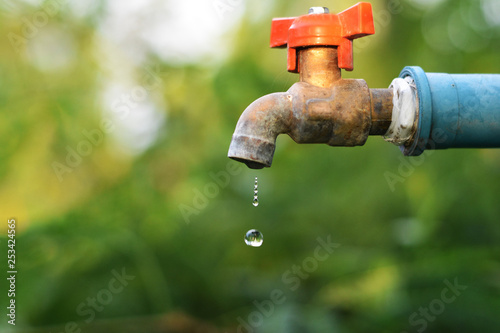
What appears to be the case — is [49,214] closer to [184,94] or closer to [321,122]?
[184,94]

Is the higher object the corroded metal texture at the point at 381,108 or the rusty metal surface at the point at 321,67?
the rusty metal surface at the point at 321,67

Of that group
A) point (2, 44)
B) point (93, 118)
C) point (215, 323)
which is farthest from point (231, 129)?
point (2, 44)

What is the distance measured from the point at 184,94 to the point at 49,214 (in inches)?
31.2

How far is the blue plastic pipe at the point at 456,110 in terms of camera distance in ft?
3.31

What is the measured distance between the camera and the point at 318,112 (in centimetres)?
105

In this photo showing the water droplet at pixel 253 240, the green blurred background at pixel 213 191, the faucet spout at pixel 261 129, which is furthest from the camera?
the green blurred background at pixel 213 191

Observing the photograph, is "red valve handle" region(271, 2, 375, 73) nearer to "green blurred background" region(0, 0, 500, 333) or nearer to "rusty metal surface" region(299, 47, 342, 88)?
"rusty metal surface" region(299, 47, 342, 88)

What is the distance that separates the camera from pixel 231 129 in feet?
7.57

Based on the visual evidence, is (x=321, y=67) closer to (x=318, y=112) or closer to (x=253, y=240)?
(x=318, y=112)

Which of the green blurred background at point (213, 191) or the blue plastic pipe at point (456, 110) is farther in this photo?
the green blurred background at point (213, 191)

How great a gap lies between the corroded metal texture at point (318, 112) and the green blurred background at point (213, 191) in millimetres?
942

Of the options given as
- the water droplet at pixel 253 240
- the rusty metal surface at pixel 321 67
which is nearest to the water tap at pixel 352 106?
the rusty metal surface at pixel 321 67

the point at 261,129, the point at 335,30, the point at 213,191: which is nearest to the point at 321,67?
the point at 335,30

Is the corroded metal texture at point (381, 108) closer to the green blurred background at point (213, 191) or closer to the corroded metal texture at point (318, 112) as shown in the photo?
the corroded metal texture at point (318, 112)
